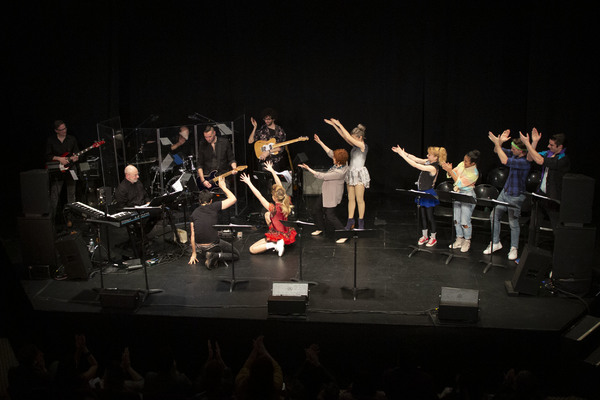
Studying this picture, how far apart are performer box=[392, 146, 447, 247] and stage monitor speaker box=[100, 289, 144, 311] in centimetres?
427

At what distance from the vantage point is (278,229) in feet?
28.3

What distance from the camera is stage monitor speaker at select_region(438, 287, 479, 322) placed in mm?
6301

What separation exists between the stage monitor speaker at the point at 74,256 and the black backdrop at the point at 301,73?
14.5ft

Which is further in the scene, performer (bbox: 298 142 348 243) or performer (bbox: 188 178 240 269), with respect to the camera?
performer (bbox: 298 142 348 243)

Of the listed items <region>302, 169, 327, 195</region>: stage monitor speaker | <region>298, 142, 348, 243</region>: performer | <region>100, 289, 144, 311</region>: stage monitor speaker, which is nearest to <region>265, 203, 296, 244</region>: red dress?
<region>298, 142, 348, 243</region>: performer

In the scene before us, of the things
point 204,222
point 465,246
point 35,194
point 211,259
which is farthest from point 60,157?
point 465,246

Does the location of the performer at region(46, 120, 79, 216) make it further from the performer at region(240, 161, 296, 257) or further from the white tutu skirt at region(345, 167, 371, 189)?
the white tutu skirt at region(345, 167, 371, 189)

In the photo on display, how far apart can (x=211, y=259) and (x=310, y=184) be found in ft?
13.1

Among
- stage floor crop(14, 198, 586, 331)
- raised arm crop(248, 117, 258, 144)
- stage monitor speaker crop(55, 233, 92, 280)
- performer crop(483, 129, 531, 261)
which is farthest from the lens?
raised arm crop(248, 117, 258, 144)

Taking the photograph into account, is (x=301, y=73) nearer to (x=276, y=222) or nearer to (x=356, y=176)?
(x=356, y=176)

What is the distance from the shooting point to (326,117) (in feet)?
39.1

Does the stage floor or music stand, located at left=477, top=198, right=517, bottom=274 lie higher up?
music stand, located at left=477, top=198, right=517, bottom=274

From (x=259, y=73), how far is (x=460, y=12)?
4.03 metres

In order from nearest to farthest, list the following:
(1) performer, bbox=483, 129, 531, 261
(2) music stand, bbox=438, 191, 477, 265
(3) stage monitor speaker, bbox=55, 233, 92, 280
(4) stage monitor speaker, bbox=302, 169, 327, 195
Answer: (2) music stand, bbox=438, 191, 477, 265 → (3) stage monitor speaker, bbox=55, 233, 92, 280 → (1) performer, bbox=483, 129, 531, 261 → (4) stage monitor speaker, bbox=302, 169, 327, 195
